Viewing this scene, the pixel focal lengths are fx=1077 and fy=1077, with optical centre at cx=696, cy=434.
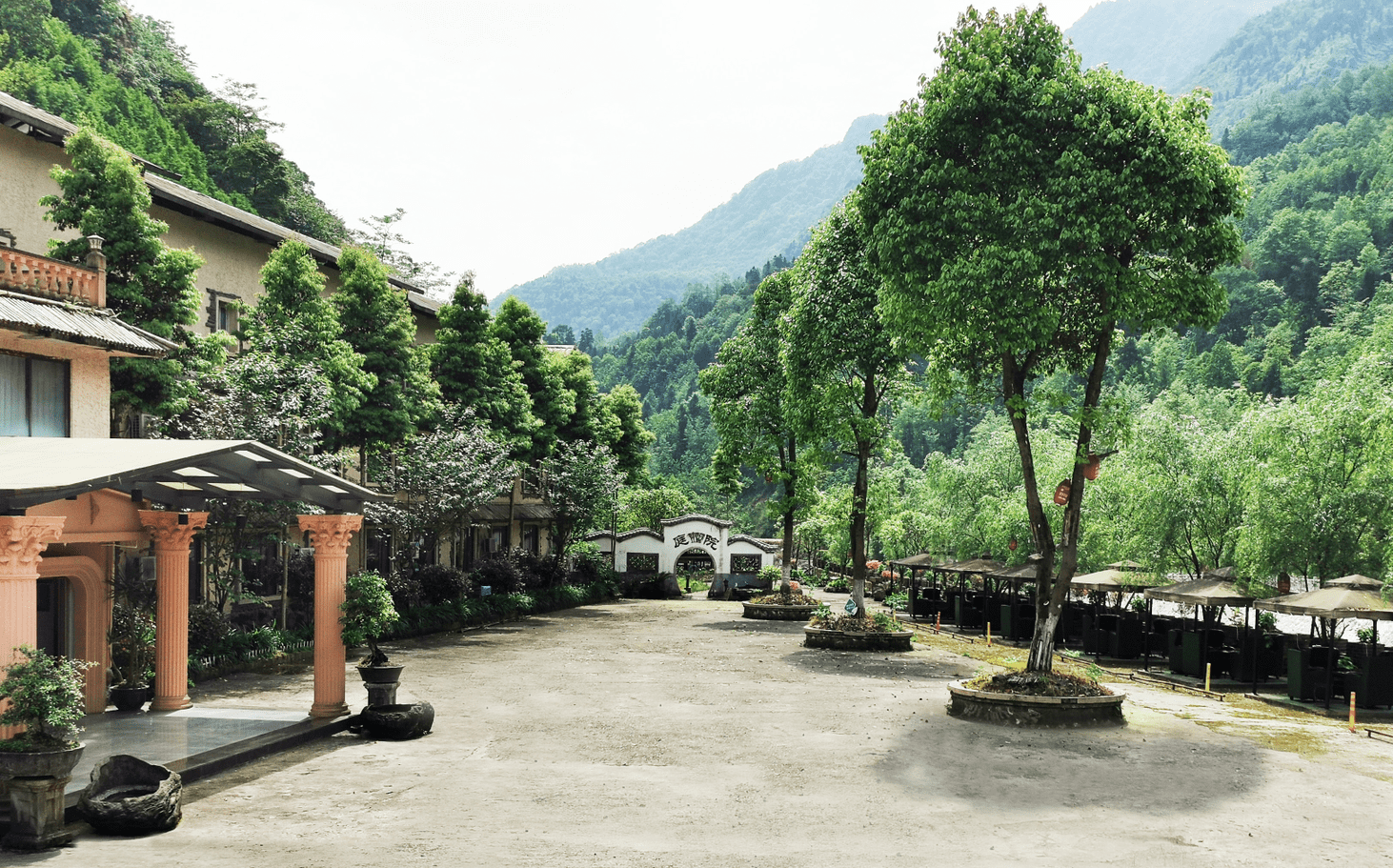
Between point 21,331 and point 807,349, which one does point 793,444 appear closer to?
point 807,349

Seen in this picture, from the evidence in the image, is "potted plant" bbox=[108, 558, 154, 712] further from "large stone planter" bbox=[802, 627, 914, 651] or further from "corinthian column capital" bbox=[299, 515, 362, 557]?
"large stone planter" bbox=[802, 627, 914, 651]

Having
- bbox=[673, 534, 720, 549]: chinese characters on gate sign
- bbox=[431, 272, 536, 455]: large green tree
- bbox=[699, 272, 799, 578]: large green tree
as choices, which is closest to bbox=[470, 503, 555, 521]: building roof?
bbox=[431, 272, 536, 455]: large green tree

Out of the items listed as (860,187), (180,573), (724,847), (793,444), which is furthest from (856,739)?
(793,444)

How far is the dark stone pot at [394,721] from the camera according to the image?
16828mm

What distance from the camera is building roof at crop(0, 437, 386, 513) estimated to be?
40.1 ft

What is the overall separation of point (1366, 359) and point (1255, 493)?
4615 mm

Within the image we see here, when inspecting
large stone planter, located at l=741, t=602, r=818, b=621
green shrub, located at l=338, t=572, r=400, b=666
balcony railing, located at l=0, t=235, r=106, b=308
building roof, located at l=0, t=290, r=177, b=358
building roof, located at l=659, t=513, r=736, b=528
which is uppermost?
balcony railing, located at l=0, t=235, r=106, b=308

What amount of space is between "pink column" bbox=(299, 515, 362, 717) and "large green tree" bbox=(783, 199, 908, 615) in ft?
52.6

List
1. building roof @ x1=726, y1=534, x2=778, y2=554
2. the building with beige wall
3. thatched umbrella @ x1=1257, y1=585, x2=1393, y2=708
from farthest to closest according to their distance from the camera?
1. building roof @ x1=726, y1=534, x2=778, y2=554
2. the building with beige wall
3. thatched umbrella @ x1=1257, y1=585, x2=1393, y2=708

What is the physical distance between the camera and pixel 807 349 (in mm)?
30984

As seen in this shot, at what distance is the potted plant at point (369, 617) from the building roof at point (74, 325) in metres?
5.62

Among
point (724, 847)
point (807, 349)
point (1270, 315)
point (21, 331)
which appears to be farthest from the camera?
point (1270, 315)

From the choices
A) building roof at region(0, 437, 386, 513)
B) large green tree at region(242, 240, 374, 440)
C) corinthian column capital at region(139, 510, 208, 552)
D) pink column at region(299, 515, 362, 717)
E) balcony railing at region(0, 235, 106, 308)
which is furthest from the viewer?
large green tree at region(242, 240, 374, 440)

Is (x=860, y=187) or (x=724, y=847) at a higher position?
(x=860, y=187)
